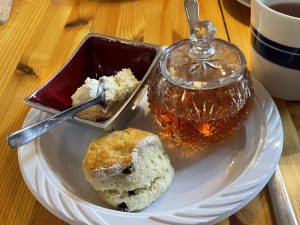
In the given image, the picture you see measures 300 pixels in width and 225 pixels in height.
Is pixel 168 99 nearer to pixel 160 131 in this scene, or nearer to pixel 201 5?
pixel 160 131

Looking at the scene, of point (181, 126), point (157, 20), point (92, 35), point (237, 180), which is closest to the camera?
point (237, 180)

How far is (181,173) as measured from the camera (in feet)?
2.29

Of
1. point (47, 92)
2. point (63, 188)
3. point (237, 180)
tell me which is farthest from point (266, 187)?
point (47, 92)

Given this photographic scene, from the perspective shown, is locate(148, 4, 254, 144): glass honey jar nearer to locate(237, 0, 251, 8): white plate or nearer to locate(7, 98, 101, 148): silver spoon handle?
locate(7, 98, 101, 148): silver spoon handle

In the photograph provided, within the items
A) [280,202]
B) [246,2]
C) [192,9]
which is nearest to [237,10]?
[246,2]

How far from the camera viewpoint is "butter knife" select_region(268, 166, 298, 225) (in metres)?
0.59

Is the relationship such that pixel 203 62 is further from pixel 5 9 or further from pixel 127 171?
pixel 5 9

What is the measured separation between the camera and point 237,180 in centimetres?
60

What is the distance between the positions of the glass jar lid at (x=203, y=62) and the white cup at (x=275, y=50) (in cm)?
7

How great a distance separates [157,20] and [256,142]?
529mm

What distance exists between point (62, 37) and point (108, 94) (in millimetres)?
383

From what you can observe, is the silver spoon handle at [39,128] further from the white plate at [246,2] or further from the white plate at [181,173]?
the white plate at [246,2]

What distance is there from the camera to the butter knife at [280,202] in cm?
59

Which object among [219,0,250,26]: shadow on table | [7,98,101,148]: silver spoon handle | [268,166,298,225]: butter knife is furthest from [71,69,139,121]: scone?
[219,0,250,26]: shadow on table
